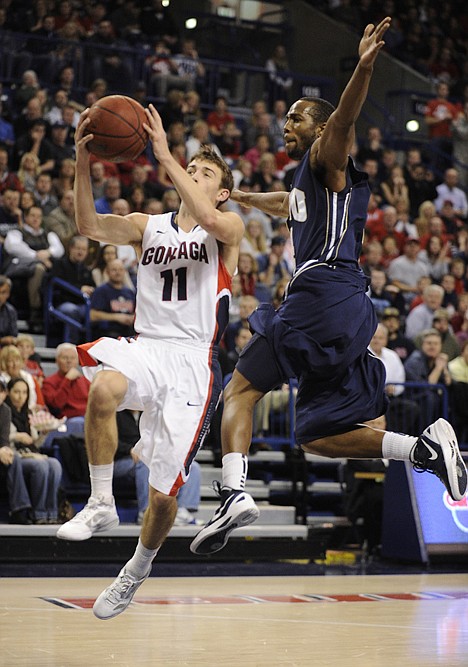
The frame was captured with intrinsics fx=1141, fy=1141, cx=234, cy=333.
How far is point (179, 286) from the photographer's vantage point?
5.57 metres

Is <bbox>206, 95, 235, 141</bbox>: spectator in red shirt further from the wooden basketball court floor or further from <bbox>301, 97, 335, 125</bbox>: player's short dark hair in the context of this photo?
<bbox>301, 97, 335, 125</bbox>: player's short dark hair

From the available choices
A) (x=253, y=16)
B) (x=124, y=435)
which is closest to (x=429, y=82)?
(x=253, y=16)

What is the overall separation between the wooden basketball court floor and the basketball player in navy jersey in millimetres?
917

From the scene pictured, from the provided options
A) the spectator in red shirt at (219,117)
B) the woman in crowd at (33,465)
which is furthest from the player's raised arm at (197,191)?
the spectator in red shirt at (219,117)

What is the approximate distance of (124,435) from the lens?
381 inches

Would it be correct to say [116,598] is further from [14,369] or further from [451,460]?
[14,369]

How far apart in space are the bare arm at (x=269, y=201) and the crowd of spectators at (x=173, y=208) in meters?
4.03

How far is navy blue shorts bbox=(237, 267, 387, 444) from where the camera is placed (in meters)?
5.14

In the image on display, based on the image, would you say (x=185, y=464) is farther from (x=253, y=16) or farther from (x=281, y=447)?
(x=253, y=16)

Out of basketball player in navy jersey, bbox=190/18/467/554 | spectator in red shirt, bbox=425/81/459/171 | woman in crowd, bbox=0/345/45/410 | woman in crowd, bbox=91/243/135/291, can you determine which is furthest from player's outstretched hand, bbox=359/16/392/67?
spectator in red shirt, bbox=425/81/459/171

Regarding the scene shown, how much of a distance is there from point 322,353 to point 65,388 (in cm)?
517

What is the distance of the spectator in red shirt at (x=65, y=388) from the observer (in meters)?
9.94

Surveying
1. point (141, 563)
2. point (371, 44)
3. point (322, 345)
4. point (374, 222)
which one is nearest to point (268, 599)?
point (141, 563)

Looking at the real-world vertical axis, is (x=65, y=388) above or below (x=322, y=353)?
below
